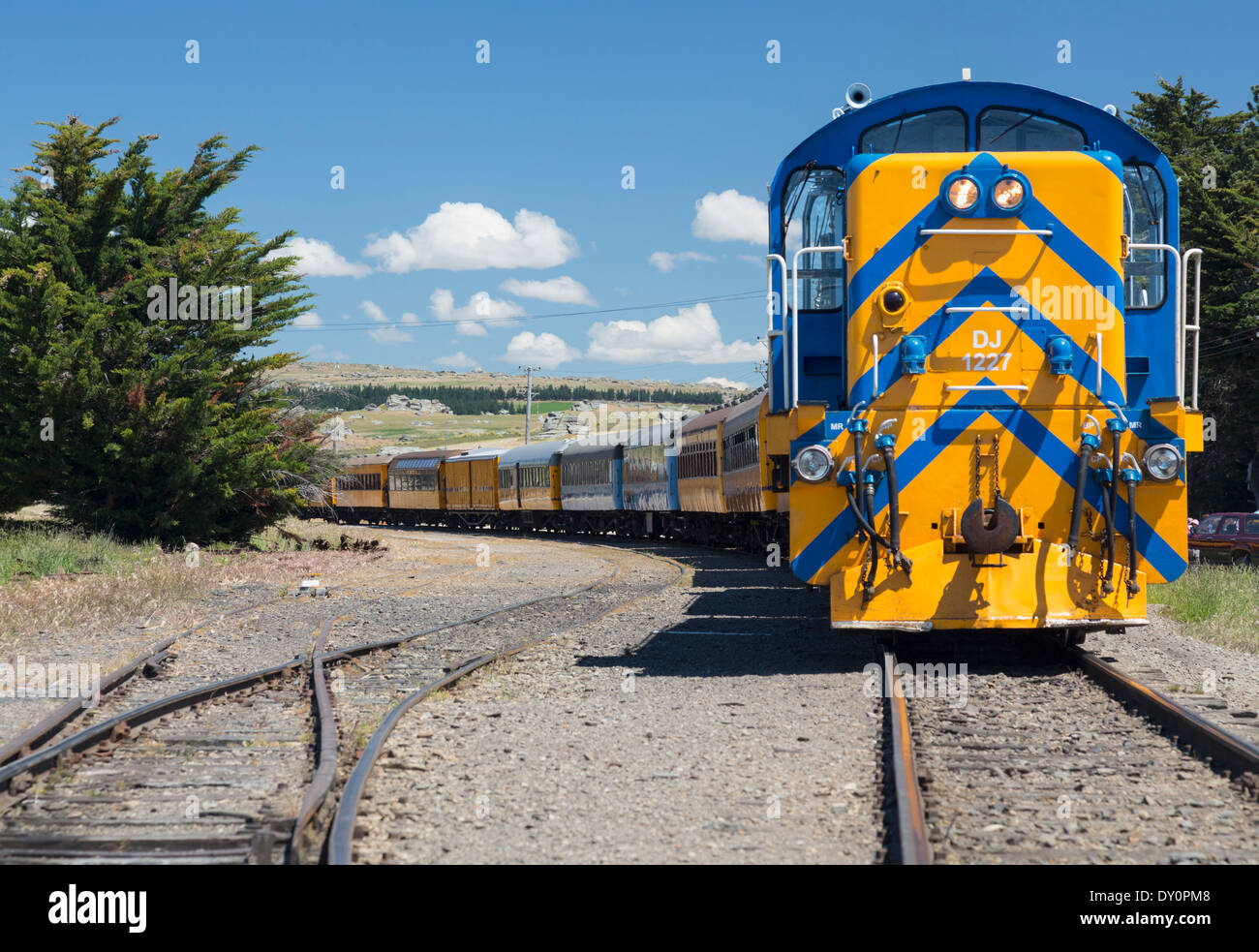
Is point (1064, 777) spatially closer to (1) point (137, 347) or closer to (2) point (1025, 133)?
(2) point (1025, 133)

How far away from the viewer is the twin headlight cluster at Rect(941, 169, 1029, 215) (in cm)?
811

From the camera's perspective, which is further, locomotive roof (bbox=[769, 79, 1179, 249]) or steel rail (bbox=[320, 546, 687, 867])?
locomotive roof (bbox=[769, 79, 1179, 249])

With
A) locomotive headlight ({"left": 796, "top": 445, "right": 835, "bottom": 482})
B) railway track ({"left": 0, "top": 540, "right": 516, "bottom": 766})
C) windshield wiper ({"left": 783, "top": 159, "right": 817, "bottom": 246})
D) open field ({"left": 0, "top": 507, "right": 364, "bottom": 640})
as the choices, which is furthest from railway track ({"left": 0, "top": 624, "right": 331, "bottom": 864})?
open field ({"left": 0, "top": 507, "right": 364, "bottom": 640})

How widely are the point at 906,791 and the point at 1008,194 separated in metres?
4.73

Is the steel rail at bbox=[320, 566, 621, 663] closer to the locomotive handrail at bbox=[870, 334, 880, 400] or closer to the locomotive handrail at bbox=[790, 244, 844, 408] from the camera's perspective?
the locomotive handrail at bbox=[790, 244, 844, 408]

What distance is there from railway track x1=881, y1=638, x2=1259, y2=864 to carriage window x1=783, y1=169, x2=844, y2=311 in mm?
2978

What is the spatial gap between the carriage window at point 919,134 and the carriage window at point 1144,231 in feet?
4.00

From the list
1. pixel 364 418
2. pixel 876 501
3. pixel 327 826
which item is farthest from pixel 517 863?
pixel 364 418

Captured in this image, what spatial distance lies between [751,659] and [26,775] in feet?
17.5

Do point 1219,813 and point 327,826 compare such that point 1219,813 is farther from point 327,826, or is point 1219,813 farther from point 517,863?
point 327,826
